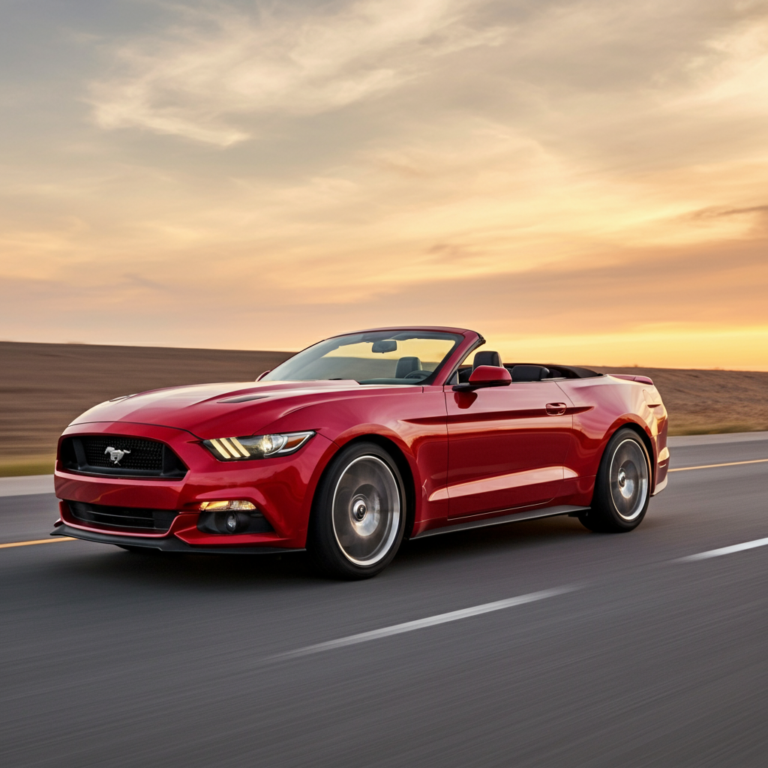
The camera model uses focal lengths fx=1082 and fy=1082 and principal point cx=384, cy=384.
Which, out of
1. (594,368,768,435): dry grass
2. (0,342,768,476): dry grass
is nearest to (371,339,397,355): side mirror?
(0,342,768,476): dry grass

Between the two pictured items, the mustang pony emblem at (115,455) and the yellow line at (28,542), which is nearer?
the mustang pony emblem at (115,455)

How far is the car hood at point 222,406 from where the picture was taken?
5.97 metres

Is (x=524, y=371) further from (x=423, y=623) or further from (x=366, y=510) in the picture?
(x=423, y=623)

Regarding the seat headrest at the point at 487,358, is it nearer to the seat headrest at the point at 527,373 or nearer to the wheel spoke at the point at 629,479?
the seat headrest at the point at 527,373

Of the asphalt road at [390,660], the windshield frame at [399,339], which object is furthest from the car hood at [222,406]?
the asphalt road at [390,660]

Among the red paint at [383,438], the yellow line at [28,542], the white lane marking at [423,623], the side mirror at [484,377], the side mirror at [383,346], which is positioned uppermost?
the side mirror at [383,346]

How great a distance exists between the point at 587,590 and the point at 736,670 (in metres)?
1.64

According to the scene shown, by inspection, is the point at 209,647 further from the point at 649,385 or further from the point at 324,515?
the point at 649,385

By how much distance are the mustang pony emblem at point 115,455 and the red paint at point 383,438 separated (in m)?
0.10

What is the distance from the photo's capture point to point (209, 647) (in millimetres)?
4824

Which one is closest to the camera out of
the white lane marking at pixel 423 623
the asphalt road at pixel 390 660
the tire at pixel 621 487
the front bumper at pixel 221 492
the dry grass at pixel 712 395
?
the asphalt road at pixel 390 660

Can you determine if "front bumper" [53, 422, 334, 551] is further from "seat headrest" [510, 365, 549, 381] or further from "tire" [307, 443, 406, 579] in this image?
"seat headrest" [510, 365, 549, 381]

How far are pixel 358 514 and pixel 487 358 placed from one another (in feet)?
6.29

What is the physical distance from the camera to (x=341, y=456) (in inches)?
245
